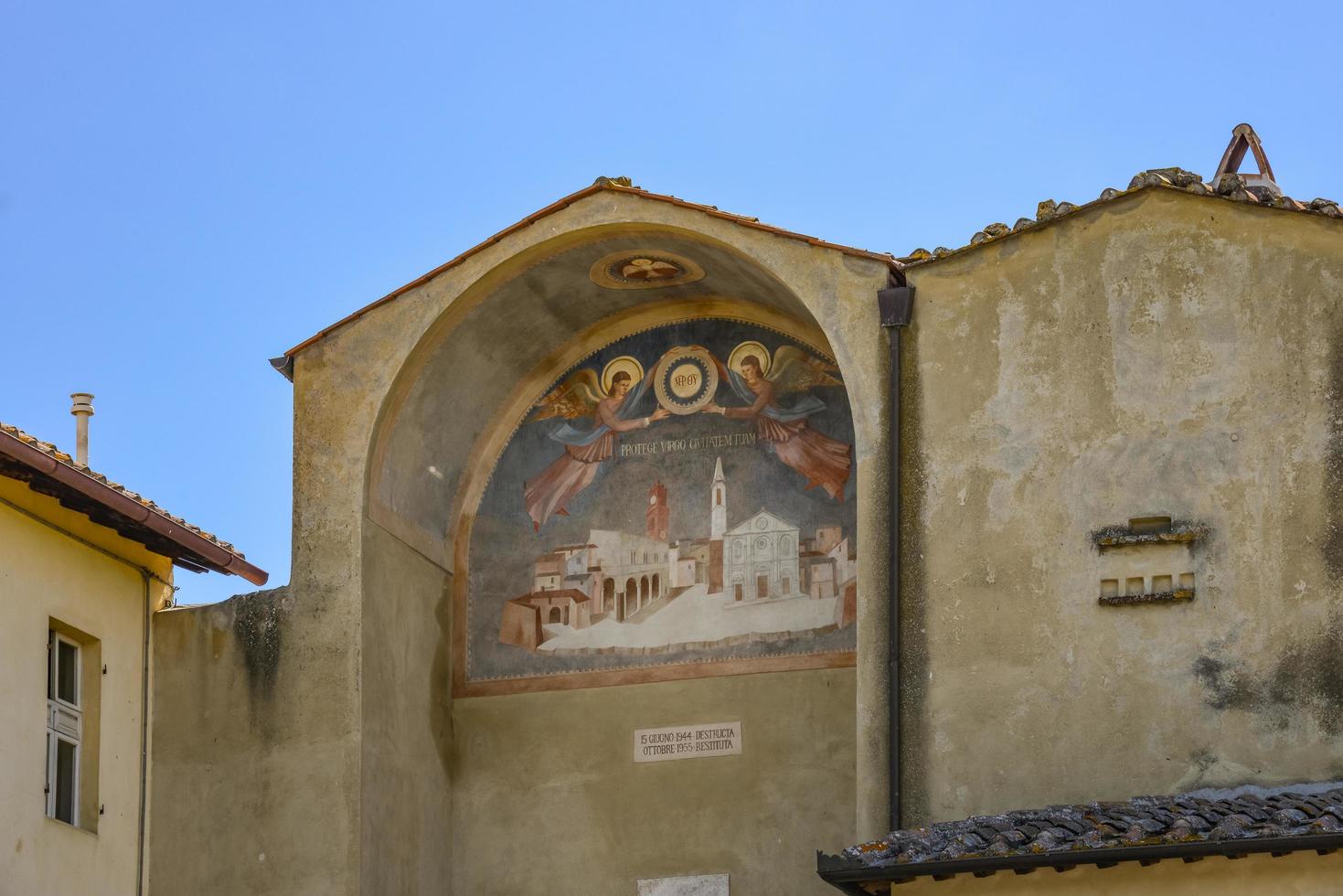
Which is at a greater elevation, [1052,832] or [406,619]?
[406,619]

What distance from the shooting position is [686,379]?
59.1 ft

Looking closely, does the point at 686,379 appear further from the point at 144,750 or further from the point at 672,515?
the point at 144,750

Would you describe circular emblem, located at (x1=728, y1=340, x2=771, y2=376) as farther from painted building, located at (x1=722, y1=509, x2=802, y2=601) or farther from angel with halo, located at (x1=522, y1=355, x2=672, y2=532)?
painted building, located at (x1=722, y1=509, x2=802, y2=601)

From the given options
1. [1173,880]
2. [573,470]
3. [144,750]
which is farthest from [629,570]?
[1173,880]

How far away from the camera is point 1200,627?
15047 millimetres

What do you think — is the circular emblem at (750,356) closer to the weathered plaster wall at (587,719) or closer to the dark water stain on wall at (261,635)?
the weathered plaster wall at (587,719)

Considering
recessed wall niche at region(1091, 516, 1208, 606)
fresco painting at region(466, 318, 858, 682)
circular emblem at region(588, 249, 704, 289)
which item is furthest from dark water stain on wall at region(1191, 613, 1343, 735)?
circular emblem at region(588, 249, 704, 289)

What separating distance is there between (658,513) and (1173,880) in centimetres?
546

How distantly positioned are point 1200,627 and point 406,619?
5154 mm

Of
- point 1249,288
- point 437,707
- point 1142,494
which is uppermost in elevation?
point 1249,288

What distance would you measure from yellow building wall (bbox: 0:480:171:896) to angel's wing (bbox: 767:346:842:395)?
13.5ft

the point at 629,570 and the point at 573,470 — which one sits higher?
the point at 573,470

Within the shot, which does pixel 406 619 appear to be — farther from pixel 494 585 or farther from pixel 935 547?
pixel 935 547

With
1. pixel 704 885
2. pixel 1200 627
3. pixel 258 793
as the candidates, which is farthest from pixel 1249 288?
pixel 258 793
